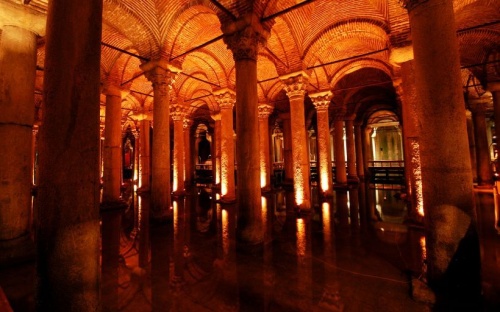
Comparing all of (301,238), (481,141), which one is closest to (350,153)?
(481,141)

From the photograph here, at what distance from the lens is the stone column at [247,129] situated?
4.89 m

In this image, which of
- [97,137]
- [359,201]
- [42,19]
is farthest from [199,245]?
[359,201]

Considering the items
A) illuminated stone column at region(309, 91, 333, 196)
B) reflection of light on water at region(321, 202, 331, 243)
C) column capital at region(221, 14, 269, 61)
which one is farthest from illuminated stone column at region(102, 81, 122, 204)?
illuminated stone column at region(309, 91, 333, 196)

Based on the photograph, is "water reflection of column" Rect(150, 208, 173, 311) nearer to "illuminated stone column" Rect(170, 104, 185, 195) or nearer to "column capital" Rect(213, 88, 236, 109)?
"illuminated stone column" Rect(170, 104, 185, 195)

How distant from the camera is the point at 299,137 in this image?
25.7 feet

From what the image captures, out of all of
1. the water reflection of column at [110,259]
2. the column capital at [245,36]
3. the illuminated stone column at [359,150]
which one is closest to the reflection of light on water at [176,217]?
the water reflection of column at [110,259]

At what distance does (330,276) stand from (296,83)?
6.10 m

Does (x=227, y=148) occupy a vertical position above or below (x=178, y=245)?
above

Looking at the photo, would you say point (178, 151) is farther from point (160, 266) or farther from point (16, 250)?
point (160, 266)

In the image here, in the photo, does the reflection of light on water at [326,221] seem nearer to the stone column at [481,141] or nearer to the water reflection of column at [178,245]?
the water reflection of column at [178,245]

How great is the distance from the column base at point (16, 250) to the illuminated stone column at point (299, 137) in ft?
21.9

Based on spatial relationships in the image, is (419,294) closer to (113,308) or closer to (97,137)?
(113,308)

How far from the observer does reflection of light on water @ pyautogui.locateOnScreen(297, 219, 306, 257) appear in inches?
177

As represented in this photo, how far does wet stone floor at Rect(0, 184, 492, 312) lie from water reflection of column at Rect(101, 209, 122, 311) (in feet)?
0.06
